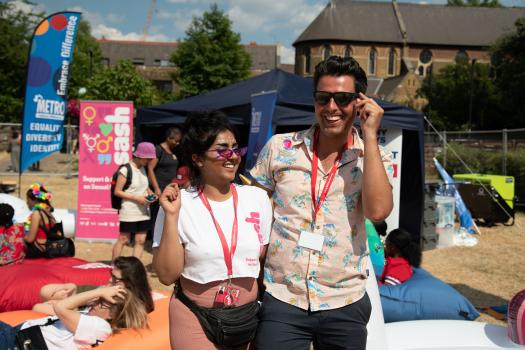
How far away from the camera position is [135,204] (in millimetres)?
6047

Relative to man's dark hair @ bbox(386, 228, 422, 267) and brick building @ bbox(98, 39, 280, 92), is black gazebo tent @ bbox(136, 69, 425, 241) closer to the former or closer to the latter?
man's dark hair @ bbox(386, 228, 422, 267)

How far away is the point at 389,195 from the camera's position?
1854 millimetres

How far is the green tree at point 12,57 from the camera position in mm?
34812

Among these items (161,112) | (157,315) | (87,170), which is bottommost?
(157,315)

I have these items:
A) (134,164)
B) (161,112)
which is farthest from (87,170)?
(134,164)

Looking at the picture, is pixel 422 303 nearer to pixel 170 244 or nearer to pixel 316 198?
pixel 316 198

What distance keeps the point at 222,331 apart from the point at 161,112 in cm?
724

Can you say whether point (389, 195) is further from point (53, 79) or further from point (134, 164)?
point (53, 79)

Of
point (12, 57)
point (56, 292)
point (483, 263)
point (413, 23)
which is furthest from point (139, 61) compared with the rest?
point (56, 292)

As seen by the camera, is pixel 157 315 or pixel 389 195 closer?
pixel 389 195

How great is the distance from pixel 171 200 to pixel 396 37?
6745 cm

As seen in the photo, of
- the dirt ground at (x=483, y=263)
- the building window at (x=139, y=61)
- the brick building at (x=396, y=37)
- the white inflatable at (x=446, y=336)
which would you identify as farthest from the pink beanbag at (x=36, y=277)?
the building window at (x=139, y=61)

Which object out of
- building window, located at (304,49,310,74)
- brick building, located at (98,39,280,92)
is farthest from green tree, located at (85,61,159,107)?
brick building, located at (98,39,280,92)

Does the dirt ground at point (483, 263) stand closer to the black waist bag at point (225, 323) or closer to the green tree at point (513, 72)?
the black waist bag at point (225, 323)
